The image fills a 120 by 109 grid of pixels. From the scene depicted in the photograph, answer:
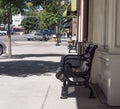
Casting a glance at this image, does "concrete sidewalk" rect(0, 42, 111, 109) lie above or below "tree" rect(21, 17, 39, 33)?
below

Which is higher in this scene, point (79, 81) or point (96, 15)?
point (96, 15)

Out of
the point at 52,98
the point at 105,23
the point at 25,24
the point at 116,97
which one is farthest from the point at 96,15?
the point at 25,24

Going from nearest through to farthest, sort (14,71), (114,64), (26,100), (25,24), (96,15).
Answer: (114,64)
(26,100)
(96,15)
(14,71)
(25,24)

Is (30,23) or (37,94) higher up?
(30,23)

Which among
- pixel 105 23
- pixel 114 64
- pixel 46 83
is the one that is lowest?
pixel 46 83

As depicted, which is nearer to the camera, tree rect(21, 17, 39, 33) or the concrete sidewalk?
the concrete sidewalk

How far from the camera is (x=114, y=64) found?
351 inches

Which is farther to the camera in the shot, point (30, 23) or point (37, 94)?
point (30, 23)

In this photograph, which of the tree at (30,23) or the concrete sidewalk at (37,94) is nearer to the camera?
the concrete sidewalk at (37,94)

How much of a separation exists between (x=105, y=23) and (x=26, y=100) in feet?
8.10

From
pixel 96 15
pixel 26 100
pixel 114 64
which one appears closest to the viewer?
pixel 114 64

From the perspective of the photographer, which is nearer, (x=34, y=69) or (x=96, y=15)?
(x=96, y=15)

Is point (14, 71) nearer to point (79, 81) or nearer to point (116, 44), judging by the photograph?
point (79, 81)

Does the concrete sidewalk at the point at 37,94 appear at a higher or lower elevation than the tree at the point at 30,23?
lower
